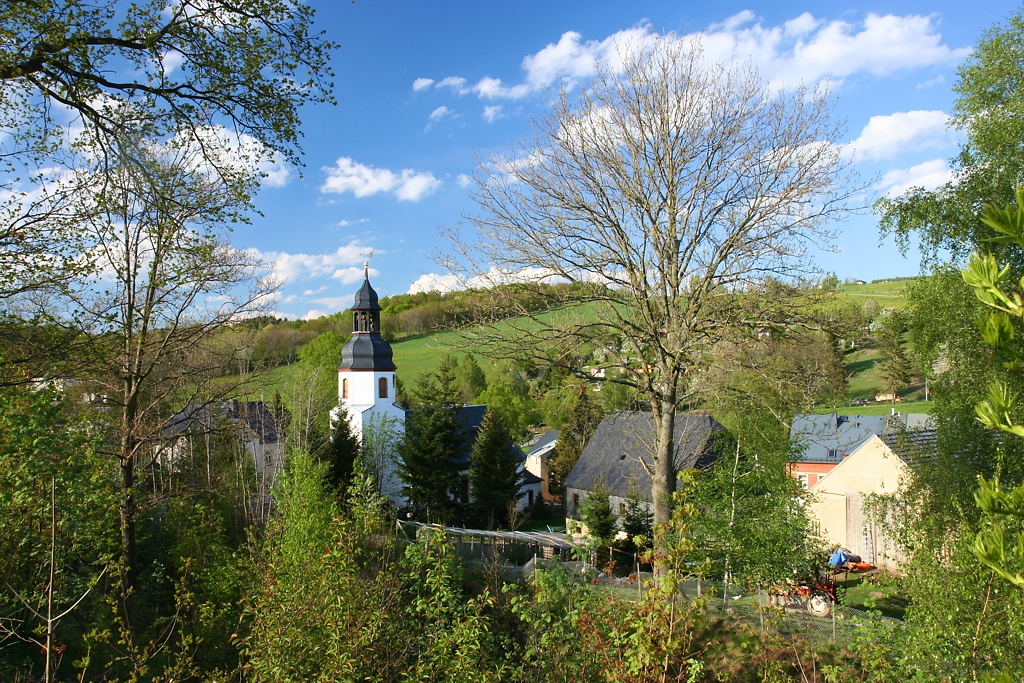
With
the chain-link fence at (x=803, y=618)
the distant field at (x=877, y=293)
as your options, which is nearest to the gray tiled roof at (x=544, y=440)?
the distant field at (x=877, y=293)

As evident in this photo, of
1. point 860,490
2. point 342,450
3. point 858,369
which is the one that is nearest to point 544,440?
point 342,450

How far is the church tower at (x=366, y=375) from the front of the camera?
39250mm

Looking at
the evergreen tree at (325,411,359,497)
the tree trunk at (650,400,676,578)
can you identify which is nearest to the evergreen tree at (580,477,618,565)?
the evergreen tree at (325,411,359,497)

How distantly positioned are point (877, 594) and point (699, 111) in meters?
17.3

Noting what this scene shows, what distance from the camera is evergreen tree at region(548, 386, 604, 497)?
41.7 m

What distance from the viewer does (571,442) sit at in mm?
42719

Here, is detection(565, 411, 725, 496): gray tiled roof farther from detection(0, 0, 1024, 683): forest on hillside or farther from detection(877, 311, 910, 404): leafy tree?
detection(877, 311, 910, 404): leafy tree

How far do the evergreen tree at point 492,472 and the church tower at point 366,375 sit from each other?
29.8 feet

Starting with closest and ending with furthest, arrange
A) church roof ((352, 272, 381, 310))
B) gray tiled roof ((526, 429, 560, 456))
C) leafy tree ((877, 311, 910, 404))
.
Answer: church roof ((352, 272, 381, 310))
gray tiled roof ((526, 429, 560, 456))
leafy tree ((877, 311, 910, 404))

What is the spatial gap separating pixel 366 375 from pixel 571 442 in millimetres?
14417

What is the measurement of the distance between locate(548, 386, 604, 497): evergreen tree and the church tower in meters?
10.7

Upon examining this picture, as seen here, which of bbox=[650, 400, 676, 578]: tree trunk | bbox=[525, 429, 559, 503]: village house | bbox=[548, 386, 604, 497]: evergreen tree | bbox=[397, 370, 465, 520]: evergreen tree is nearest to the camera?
bbox=[650, 400, 676, 578]: tree trunk

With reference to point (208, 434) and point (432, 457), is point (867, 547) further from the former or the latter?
point (208, 434)

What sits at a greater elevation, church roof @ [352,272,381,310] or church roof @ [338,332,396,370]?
church roof @ [352,272,381,310]
